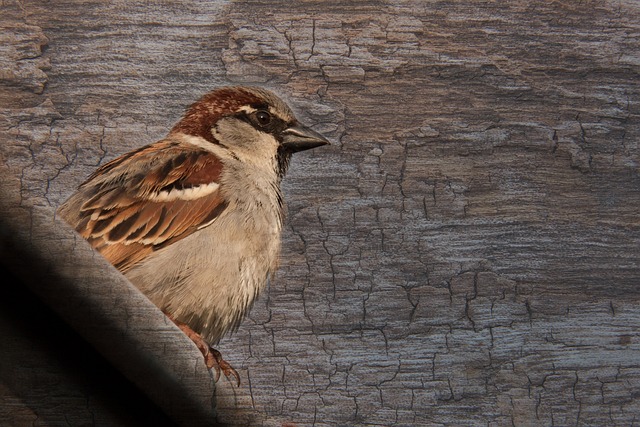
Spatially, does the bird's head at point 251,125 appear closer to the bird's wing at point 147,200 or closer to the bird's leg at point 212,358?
the bird's wing at point 147,200

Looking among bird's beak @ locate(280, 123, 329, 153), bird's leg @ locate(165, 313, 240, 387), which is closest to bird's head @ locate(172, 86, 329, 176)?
bird's beak @ locate(280, 123, 329, 153)

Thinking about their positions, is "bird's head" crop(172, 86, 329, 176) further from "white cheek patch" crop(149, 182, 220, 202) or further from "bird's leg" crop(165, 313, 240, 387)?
"bird's leg" crop(165, 313, 240, 387)

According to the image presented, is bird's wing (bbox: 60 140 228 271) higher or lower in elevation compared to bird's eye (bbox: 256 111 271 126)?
lower

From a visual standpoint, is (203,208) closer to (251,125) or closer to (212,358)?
(251,125)

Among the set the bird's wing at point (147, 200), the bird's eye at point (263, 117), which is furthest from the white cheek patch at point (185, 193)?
the bird's eye at point (263, 117)

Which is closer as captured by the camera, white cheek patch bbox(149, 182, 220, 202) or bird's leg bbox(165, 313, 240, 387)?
bird's leg bbox(165, 313, 240, 387)

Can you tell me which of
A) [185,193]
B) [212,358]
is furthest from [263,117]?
[212,358]

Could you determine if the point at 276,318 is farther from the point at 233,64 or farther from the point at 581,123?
the point at 581,123

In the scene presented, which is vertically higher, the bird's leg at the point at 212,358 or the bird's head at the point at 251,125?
the bird's head at the point at 251,125
